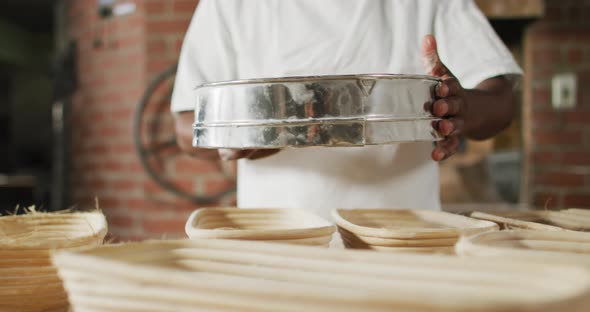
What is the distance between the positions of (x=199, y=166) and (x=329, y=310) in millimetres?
2036

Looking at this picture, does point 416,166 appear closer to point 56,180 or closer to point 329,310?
point 329,310

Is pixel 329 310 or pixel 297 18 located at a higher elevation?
pixel 297 18

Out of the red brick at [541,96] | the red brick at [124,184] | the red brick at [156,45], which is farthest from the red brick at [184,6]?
the red brick at [541,96]

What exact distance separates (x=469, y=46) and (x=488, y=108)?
0.47 feet

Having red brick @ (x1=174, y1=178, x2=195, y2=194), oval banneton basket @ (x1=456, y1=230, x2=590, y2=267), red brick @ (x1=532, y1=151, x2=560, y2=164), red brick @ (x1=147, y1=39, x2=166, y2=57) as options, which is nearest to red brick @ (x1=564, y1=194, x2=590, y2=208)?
red brick @ (x1=532, y1=151, x2=560, y2=164)

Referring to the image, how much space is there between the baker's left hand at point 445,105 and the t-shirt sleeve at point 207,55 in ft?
1.37

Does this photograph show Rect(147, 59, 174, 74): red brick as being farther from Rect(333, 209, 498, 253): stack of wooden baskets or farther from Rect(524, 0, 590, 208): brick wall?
Rect(333, 209, 498, 253): stack of wooden baskets

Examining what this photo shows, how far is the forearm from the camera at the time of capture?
0.90m

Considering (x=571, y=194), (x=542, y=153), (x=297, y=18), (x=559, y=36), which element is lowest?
(x=571, y=194)

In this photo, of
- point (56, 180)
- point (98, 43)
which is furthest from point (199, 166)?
point (56, 180)

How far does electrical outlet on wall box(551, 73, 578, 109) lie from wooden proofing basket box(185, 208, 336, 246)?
1.70 m

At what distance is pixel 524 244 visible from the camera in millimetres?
490

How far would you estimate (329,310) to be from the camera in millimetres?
328

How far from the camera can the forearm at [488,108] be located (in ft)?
2.96
